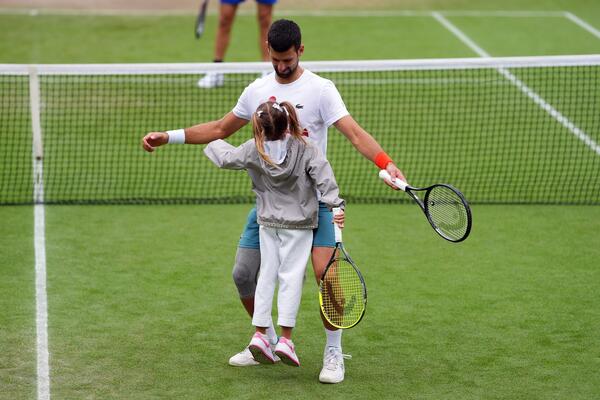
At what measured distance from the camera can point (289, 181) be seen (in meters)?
6.58

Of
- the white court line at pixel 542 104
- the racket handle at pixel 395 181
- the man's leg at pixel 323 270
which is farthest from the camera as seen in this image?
the white court line at pixel 542 104

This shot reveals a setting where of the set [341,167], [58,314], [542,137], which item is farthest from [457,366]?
[542,137]

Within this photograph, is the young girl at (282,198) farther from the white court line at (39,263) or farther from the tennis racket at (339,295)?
the white court line at (39,263)

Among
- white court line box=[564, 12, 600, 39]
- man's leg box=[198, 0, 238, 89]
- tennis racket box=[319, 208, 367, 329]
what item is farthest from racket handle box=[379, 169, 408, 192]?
white court line box=[564, 12, 600, 39]

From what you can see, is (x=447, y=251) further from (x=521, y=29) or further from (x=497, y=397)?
(x=521, y=29)

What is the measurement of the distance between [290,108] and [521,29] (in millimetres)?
13021

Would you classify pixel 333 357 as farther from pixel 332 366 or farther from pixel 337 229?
pixel 337 229

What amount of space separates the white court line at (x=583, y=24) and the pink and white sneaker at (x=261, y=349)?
→ 13010mm

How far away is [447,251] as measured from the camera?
952cm

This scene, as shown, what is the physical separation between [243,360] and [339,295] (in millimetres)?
922

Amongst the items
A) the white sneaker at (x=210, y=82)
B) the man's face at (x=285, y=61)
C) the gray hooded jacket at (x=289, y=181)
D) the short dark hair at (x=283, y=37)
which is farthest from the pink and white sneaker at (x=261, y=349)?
the white sneaker at (x=210, y=82)

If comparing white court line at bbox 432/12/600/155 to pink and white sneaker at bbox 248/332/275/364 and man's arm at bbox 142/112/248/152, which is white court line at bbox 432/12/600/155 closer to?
man's arm at bbox 142/112/248/152

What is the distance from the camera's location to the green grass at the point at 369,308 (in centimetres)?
686

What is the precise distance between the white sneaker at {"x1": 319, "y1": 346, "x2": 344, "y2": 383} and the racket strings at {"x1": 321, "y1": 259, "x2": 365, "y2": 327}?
0.39 meters
